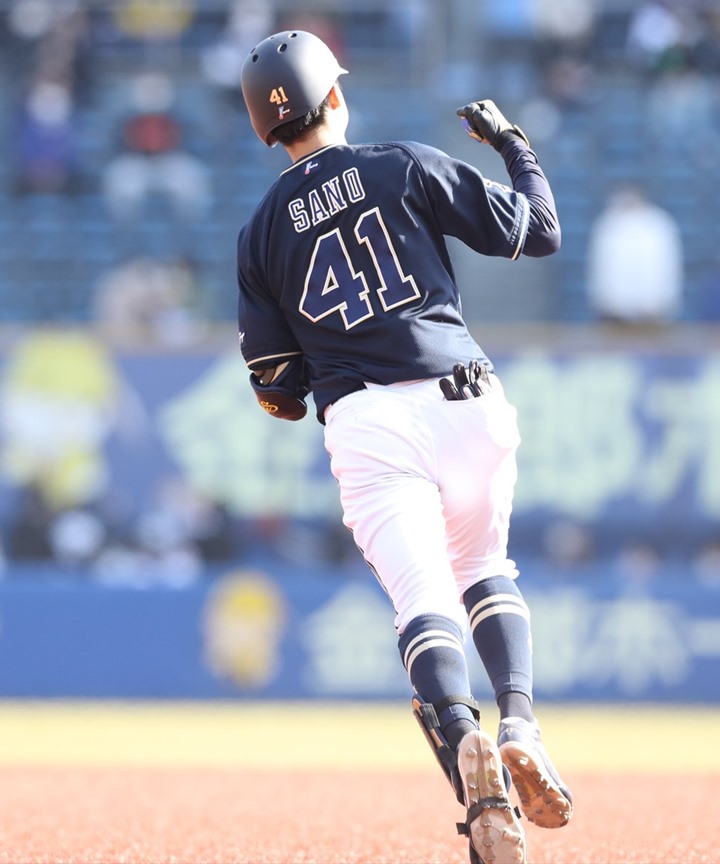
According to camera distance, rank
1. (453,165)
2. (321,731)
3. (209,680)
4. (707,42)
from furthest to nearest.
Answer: (707,42), (209,680), (321,731), (453,165)

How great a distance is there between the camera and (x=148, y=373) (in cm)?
1085

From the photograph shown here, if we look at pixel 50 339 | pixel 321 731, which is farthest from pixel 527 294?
pixel 321 731

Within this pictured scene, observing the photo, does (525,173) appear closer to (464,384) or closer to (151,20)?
(464,384)

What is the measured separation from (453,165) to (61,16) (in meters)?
11.0

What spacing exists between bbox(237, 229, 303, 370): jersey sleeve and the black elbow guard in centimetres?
4

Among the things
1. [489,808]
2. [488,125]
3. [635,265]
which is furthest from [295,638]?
[489,808]

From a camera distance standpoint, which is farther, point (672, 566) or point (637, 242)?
point (637, 242)

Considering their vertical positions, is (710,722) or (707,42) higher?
(707,42)

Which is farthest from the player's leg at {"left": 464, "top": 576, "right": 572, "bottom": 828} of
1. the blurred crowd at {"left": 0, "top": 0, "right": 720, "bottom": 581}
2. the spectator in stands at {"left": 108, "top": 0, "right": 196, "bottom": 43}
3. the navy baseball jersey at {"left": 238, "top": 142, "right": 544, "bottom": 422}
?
the spectator in stands at {"left": 108, "top": 0, "right": 196, "bottom": 43}

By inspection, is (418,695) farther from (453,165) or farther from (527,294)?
(527,294)

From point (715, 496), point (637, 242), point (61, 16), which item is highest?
point (61, 16)

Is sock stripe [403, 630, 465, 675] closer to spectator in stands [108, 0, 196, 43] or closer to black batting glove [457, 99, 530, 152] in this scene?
black batting glove [457, 99, 530, 152]

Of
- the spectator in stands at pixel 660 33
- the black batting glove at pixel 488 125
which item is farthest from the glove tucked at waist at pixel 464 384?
the spectator in stands at pixel 660 33

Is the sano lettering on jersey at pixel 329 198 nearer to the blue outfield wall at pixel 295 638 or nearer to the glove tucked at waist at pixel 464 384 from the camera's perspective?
the glove tucked at waist at pixel 464 384
